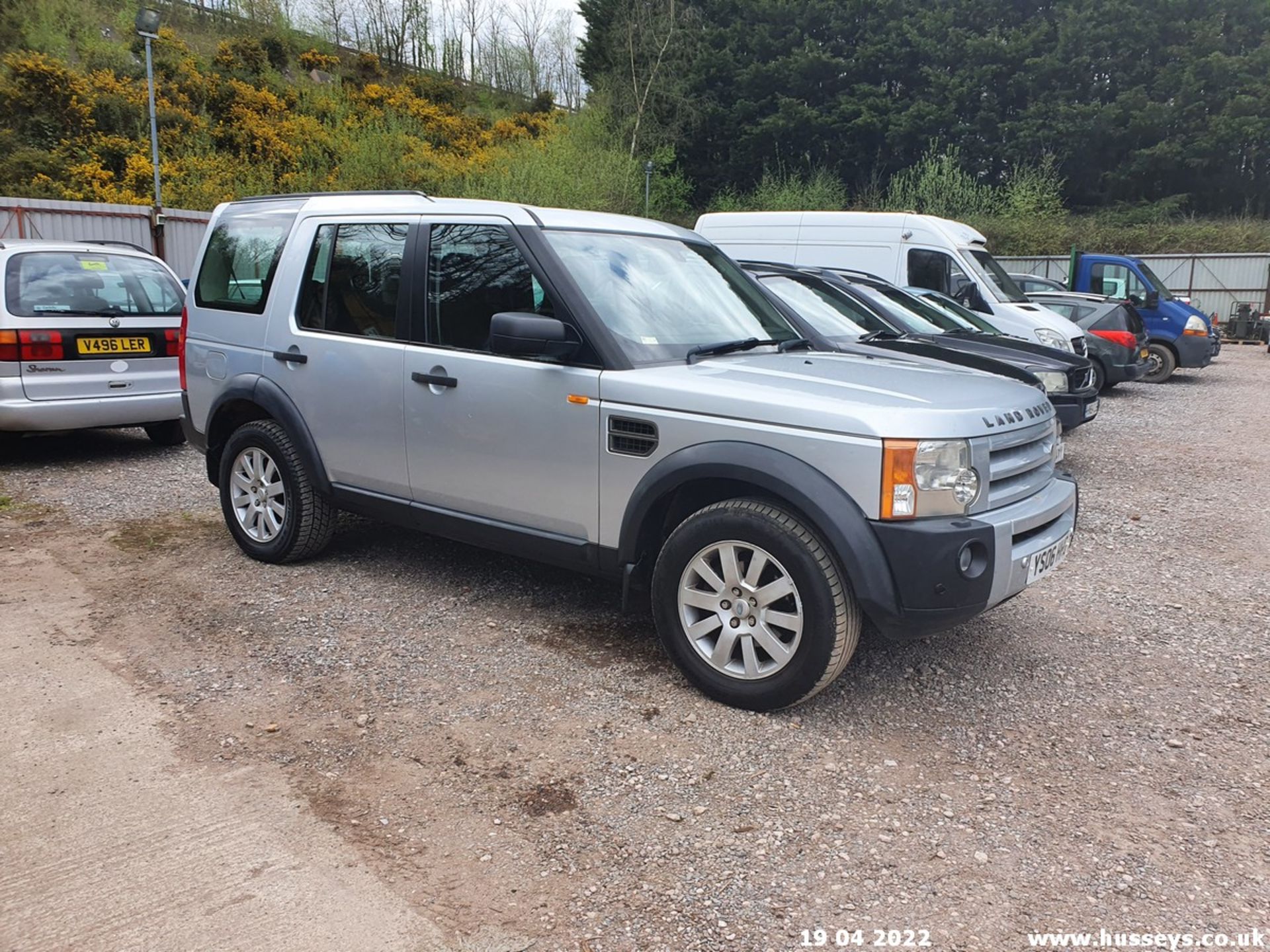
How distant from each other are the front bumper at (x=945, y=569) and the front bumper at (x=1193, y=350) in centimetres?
1453

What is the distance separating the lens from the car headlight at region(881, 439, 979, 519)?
3184 mm

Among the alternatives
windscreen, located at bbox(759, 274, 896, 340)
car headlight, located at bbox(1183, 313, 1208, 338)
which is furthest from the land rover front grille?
car headlight, located at bbox(1183, 313, 1208, 338)

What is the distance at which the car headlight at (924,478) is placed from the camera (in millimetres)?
3184

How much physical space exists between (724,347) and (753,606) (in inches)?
51.0

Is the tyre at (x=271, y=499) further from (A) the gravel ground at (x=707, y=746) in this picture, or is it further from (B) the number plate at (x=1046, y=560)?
(B) the number plate at (x=1046, y=560)

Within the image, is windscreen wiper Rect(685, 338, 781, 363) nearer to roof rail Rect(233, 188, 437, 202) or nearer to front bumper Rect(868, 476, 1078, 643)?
front bumper Rect(868, 476, 1078, 643)

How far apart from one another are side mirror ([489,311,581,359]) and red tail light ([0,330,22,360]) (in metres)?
5.05

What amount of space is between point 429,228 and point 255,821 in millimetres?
2787

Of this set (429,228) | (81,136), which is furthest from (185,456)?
(81,136)

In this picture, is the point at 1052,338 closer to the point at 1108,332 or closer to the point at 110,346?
the point at 1108,332

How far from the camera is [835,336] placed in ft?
23.6

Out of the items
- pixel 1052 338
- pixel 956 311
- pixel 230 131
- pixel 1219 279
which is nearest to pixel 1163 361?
pixel 1052 338

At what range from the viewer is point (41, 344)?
22.9 ft

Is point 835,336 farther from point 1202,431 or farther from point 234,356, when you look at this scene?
point 1202,431
